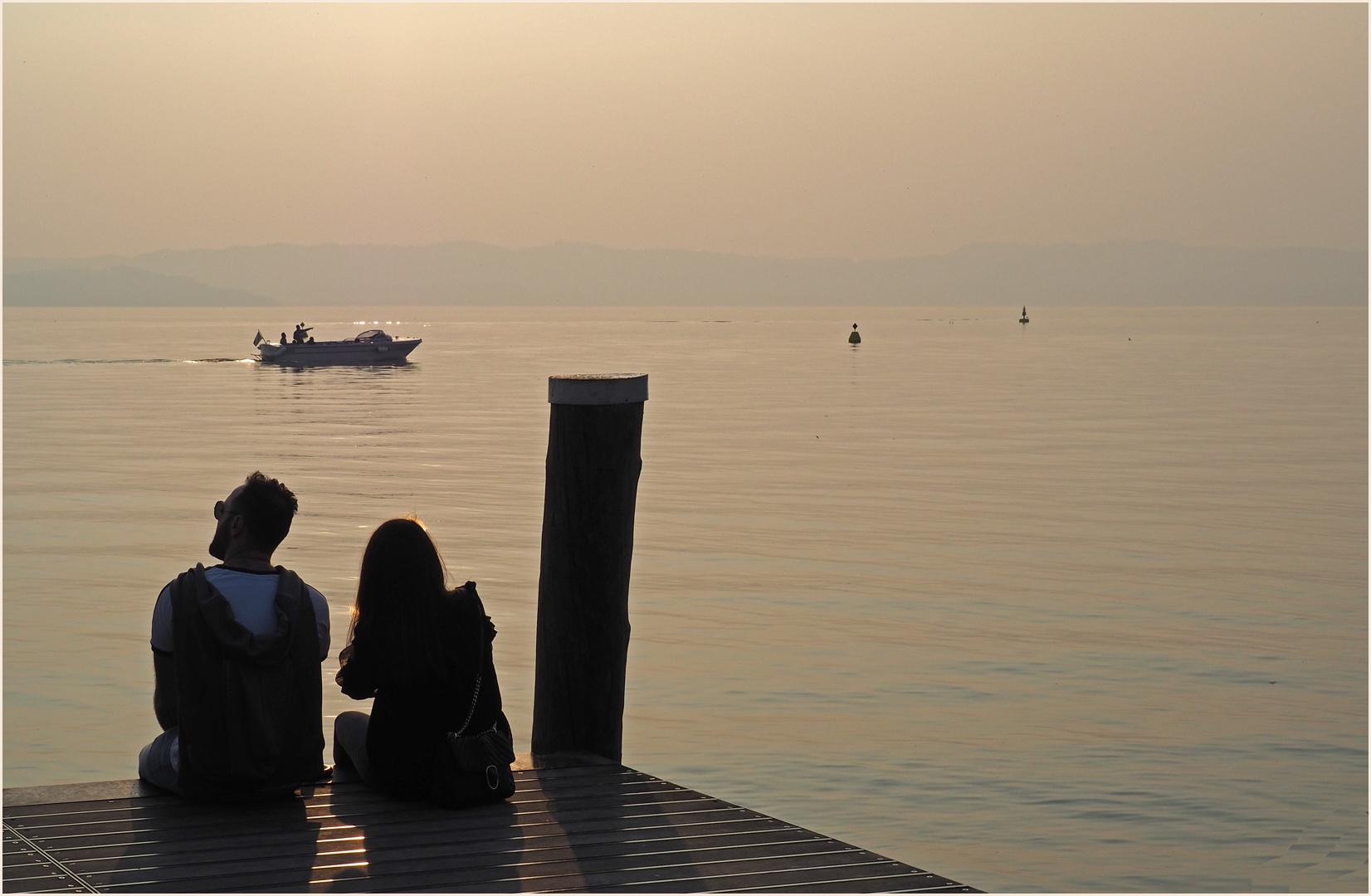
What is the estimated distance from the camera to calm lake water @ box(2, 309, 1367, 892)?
34.5ft

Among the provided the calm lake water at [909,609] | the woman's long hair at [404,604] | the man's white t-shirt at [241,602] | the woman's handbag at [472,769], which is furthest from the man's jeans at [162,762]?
the calm lake water at [909,609]

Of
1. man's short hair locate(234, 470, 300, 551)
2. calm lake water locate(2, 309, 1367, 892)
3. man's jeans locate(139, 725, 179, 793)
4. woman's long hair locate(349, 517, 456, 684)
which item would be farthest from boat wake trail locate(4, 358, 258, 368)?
woman's long hair locate(349, 517, 456, 684)

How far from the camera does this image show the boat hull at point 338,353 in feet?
278

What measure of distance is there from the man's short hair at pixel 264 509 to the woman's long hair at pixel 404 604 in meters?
0.36

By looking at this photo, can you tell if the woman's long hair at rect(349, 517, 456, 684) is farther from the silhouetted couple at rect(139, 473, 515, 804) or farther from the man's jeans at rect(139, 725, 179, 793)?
the man's jeans at rect(139, 725, 179, 793)

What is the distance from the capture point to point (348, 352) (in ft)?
290

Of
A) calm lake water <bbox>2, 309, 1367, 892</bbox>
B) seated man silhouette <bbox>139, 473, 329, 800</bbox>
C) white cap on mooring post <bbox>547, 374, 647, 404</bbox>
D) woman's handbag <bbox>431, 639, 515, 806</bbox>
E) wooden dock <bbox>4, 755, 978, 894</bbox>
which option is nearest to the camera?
wooden dock <bbox>4, 755, 978, 894</bbox>

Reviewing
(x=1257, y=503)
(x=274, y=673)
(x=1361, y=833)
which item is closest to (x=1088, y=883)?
(x=1361, y=833)

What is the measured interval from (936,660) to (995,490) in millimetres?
12331

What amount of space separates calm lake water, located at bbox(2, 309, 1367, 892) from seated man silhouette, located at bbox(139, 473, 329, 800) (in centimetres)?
459

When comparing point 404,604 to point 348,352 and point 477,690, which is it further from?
point 348,352

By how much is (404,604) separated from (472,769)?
0.72 meters

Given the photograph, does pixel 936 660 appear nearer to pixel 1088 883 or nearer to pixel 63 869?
pixel 1088 883

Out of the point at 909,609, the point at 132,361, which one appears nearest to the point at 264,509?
the point at 909,609
